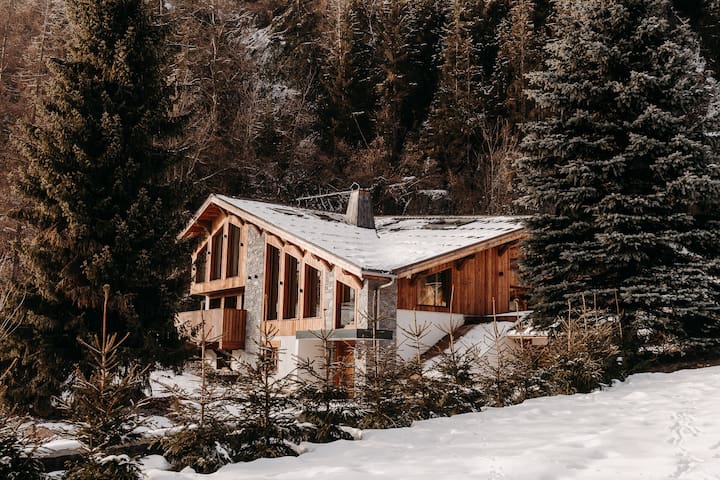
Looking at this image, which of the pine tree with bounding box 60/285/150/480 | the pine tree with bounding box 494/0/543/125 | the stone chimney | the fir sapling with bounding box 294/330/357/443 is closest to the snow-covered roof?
the stone chimney

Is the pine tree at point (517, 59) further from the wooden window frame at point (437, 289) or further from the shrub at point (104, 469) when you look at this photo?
the shrub at point (104, 469)

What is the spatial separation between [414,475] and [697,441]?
326 centimetres

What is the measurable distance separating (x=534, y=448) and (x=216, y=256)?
17542 mm

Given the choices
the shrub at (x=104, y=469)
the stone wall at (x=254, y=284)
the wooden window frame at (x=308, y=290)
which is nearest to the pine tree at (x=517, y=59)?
the stone wall at (x=254, y=284)

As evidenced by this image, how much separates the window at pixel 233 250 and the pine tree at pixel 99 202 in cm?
915

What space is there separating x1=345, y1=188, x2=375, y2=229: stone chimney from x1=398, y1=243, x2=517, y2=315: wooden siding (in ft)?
13.8

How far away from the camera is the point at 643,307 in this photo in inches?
542

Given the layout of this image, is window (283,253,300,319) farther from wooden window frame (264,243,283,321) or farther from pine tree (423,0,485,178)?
pine tree (423,0,485,178)

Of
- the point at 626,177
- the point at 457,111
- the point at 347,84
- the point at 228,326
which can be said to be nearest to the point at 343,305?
the point at 228,326

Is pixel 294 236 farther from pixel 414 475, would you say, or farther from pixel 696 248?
pixel 414 475

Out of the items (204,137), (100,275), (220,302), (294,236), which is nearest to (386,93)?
(204,137)

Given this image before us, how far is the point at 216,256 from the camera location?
22719 millimetres

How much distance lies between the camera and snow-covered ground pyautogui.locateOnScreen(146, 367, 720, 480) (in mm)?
5758

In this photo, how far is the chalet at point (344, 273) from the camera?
52.7 ft
